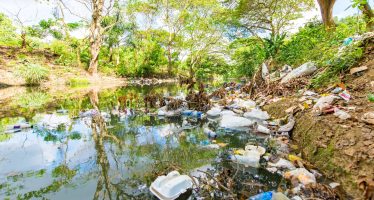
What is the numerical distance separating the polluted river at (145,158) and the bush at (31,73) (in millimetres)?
10263

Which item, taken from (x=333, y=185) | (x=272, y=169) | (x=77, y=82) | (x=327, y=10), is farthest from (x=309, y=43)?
(x=77, y=82)

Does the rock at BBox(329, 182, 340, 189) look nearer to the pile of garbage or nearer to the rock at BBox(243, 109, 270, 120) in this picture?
the pile of garbage

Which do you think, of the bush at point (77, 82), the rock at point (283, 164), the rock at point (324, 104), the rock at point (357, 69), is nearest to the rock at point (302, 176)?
the rock at point (283, 164)

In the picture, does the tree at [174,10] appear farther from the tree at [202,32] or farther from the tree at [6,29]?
the tree at [6,29]

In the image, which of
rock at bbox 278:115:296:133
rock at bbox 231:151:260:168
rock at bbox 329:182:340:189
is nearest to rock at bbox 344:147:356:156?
rock at bbox 329:182:340:189

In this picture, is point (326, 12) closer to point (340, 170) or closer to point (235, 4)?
point (235, 4)

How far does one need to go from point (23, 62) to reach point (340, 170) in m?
16.1

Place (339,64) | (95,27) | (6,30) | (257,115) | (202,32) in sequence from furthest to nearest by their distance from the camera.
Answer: (202,32)
(6,30)
(95,27)
(257,115)
(339,64)

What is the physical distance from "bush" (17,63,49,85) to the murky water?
34.3 ft

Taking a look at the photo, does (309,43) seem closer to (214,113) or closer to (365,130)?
(214,113)

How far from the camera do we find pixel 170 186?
1.31 m

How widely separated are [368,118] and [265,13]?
11.5 meters

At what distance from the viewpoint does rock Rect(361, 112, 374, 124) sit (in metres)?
1.60

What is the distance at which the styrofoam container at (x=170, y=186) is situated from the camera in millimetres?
1288
